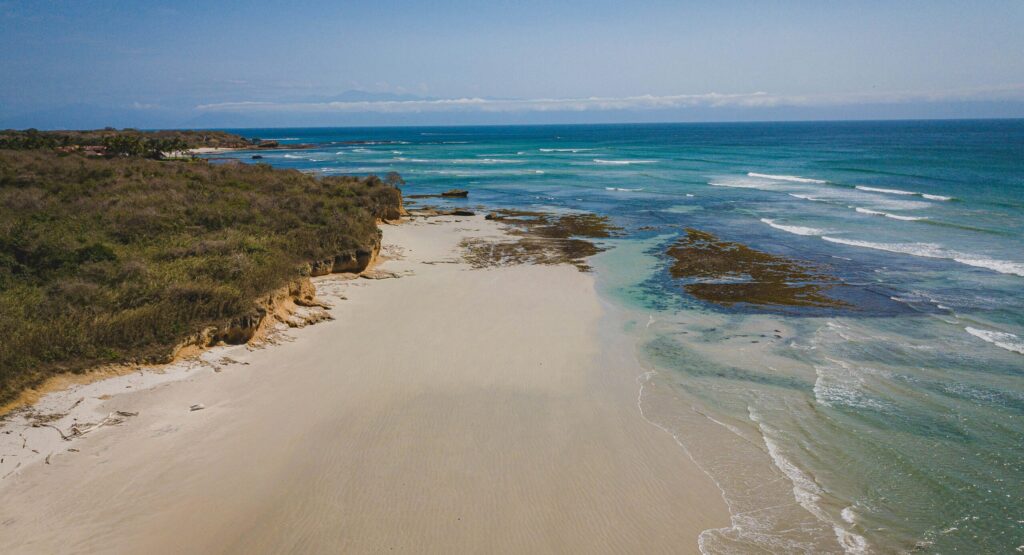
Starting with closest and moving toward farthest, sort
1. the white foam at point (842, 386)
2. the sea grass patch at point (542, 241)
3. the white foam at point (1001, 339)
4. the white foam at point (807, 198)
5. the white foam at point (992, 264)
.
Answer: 1. the white foam at point (842, 386)
2. the white foam at point (1001, 339)
3. the white foam at point (992, 264)
4. the sea grass patch at point (542, 241)
5. the white foam at point (807, 198)

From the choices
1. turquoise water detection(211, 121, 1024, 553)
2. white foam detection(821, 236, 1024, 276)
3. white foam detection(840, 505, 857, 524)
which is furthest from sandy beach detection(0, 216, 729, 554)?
white foam detection(821, 236, 1024, 276)

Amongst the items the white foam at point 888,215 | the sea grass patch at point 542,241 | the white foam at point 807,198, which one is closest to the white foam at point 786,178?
the white foam at point 807,198

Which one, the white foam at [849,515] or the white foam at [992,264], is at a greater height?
the white foam at [992,264]

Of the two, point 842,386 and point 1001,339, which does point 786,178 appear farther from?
point 842,386

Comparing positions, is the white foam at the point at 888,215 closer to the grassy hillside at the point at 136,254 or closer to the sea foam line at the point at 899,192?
the sea foam line at the point at 899,192

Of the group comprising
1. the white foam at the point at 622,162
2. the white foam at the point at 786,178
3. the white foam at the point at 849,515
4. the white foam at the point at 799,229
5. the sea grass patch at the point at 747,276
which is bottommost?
the white foam at the point at 849,515

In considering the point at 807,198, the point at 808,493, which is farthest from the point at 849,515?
the point at 807,198

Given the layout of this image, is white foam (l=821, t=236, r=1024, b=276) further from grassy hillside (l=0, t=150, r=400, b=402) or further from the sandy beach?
grassy hillside (l=0, t=150, r=400, b=402)
